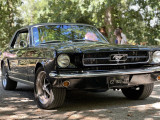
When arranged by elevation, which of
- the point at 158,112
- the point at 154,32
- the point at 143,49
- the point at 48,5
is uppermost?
the point at 48,5

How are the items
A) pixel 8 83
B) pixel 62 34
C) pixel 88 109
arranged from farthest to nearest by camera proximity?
pixel 8 83 < pixel 62 34 < pixel 88 109

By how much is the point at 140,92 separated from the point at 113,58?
54.7 inches

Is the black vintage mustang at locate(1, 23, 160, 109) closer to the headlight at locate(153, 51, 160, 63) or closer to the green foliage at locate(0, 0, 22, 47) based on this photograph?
the headlight at locate(153, 51, 160, 63)

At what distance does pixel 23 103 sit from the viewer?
21.0ft

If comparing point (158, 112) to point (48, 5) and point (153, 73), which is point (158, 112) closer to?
point (153, 73)

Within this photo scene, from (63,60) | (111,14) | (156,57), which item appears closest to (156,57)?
(156,57)

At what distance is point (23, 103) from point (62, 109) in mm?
1115

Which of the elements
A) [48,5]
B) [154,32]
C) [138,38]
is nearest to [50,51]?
[154,32]

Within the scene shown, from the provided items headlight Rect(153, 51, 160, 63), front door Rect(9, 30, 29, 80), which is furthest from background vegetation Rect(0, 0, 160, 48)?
headlight Rect(153, 51, 160, 63)

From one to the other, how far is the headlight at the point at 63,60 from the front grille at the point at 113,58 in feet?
0.90

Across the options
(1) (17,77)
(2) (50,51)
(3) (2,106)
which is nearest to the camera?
(2) (50,51)

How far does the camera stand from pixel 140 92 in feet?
21.0

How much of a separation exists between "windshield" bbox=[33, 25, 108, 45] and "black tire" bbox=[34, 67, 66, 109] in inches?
38.9

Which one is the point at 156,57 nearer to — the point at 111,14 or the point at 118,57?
the point at 118,57
